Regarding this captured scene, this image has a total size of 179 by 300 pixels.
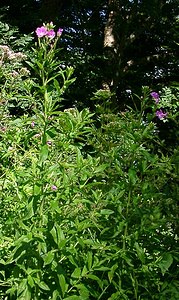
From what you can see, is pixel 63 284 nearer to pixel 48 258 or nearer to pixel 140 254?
pixel 48 258

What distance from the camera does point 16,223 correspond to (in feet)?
5.89

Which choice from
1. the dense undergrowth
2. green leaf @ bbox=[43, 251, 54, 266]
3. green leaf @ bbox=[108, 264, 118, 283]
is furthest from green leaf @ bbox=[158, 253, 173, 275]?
green leaf @ bbox=[43, 251, 54, 266]

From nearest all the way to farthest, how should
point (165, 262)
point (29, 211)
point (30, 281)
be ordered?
point (30, 281), point (29, 211), point (165, 262)

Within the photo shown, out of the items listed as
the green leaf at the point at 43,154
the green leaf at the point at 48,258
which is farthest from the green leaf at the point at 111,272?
the green leaf at the point at 43,154

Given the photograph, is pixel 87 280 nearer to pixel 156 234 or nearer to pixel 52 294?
pixel 52 294

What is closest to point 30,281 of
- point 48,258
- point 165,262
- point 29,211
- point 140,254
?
point 48,258

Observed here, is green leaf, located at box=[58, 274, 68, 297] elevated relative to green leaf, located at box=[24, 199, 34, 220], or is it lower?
lower

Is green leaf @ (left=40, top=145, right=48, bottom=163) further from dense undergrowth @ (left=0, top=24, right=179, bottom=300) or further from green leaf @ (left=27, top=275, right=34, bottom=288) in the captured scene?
green leaf @ (left=27, top=275, right=34, bottom=288)

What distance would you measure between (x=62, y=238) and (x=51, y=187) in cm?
24

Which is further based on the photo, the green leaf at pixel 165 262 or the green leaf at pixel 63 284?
the green leaf at pixel 165 262

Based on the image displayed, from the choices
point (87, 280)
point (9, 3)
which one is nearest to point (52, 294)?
point (87, 280)

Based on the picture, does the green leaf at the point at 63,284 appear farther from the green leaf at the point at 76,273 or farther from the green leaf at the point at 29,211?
the green leaf at the point at 29,211

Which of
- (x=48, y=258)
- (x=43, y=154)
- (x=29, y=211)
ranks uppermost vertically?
(x=43, y=154)

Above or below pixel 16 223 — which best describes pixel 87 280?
below
